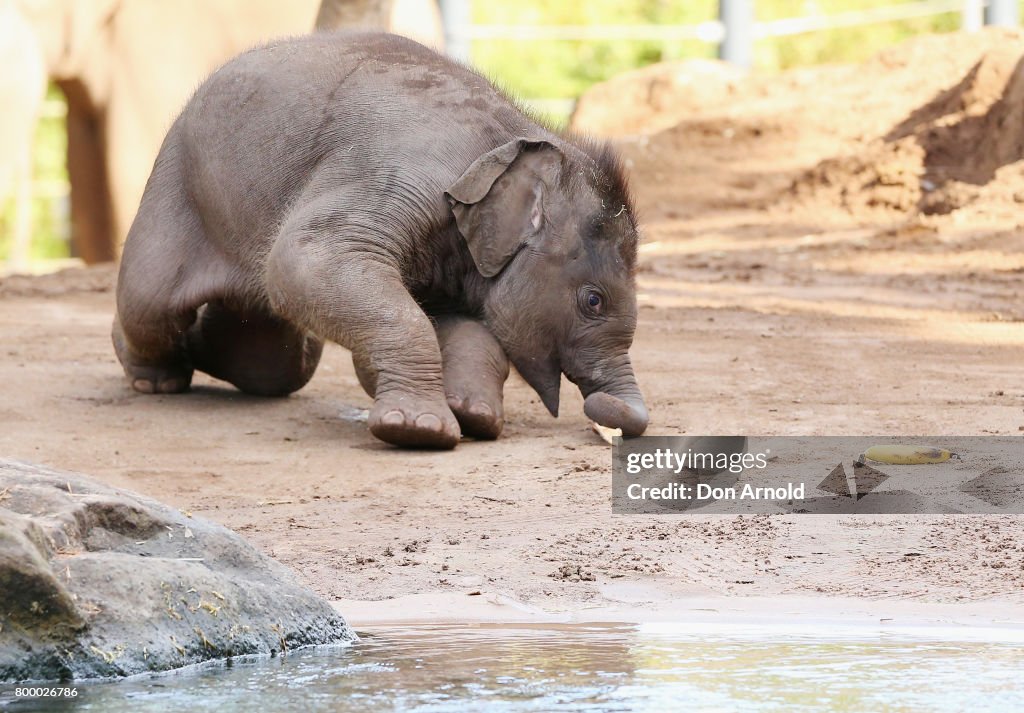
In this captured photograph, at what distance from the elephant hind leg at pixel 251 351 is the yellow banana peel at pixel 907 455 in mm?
2311

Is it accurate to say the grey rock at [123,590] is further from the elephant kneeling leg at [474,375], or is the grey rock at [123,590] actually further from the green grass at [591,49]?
the green grass at [591,49]

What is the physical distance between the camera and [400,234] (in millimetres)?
6180

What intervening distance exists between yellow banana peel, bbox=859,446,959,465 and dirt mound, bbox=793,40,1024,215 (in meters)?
6.12

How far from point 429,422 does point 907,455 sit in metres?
1.50

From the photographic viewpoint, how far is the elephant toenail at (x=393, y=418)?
230 inches

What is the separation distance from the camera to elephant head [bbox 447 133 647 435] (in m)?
6.21

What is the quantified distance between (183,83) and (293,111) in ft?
20.9

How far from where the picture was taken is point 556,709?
11.1 ft

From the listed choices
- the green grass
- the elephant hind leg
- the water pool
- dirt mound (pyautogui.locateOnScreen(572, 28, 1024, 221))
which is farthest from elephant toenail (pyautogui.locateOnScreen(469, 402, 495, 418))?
the green grass

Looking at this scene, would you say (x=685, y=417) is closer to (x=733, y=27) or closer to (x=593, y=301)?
(x=593, y=301)

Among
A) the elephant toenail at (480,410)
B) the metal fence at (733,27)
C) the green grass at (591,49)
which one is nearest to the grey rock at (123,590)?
the elephant toenail at (480,410)

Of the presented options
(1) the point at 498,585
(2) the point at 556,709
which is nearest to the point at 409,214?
(1) the point at 498,585

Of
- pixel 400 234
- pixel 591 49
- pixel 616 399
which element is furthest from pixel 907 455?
pixel 591 49

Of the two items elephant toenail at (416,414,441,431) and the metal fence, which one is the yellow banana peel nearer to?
elephant toenail at (416,414,441,431)
